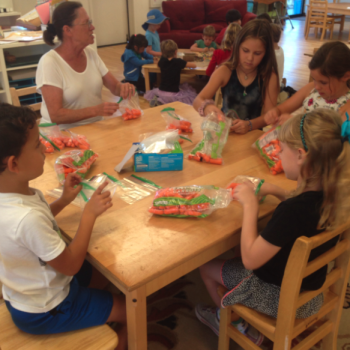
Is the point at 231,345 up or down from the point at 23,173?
down

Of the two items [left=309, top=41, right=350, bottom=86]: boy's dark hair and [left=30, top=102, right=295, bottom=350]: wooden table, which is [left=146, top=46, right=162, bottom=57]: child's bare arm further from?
[left=30, top=102, right=295, bottom=350]: wooden table

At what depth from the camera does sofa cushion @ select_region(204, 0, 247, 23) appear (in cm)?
740

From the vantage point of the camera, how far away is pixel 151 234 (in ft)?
3.78

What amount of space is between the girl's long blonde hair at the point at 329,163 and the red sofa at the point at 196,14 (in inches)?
247

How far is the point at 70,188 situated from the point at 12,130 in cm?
36

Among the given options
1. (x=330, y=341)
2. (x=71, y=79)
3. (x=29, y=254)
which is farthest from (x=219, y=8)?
(x=29, y=254)

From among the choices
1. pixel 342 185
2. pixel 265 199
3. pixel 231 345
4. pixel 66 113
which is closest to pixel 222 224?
pixel 265 199

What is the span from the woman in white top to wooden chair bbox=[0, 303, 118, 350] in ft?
3.97

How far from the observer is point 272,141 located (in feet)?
5.49

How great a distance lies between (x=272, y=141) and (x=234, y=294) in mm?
736

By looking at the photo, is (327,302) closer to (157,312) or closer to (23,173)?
(157,312)

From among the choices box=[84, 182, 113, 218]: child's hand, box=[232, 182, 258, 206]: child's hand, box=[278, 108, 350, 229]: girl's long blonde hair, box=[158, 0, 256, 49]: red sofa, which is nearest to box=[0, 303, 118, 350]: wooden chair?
box=[84, 182, 113, 218]: child's hand

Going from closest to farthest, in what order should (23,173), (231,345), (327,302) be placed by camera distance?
(23,173), (327,302), (231,345)

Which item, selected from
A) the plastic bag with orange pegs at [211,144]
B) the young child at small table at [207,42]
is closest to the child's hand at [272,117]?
the plastic bag with orange pegs at [211,144]
